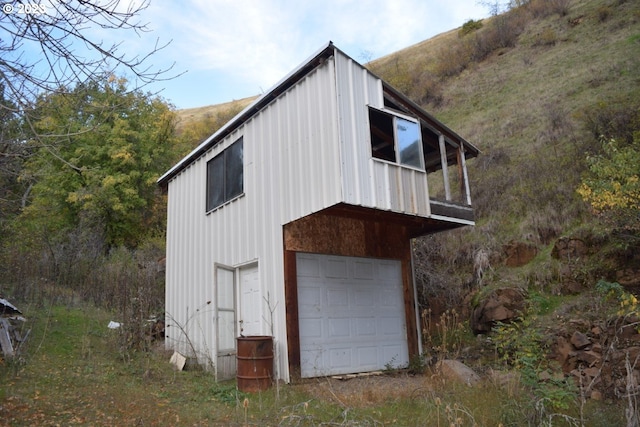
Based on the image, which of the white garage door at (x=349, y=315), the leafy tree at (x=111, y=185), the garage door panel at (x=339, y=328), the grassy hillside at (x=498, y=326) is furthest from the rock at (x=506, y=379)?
the leafy tree at (x=111, y=185)

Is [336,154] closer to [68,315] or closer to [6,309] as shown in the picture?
[6,309]

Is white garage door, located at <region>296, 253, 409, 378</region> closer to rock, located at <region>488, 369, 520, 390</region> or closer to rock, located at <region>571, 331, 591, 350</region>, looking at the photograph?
rock, located at <region>488, 369, 520, 390</region>

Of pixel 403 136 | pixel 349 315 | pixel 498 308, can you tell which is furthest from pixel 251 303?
pixel 498 308

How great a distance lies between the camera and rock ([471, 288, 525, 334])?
10.3 m

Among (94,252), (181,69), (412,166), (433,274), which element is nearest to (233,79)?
(412,166)

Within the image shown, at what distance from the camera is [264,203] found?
8.98 m

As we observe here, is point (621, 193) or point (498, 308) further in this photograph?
point (498, 308)

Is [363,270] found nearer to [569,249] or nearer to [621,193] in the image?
[569,249]

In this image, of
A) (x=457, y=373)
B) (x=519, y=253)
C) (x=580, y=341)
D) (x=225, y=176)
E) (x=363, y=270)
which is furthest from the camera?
(x=519, y=253)

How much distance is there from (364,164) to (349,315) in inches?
122

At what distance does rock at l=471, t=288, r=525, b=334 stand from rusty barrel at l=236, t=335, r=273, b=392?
17.3ft

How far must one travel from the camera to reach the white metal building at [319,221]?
7742 mm

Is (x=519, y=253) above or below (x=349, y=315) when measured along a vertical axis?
above

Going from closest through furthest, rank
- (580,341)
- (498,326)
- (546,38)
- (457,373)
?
(457,373), (580,341), (498,326), (546,38)
